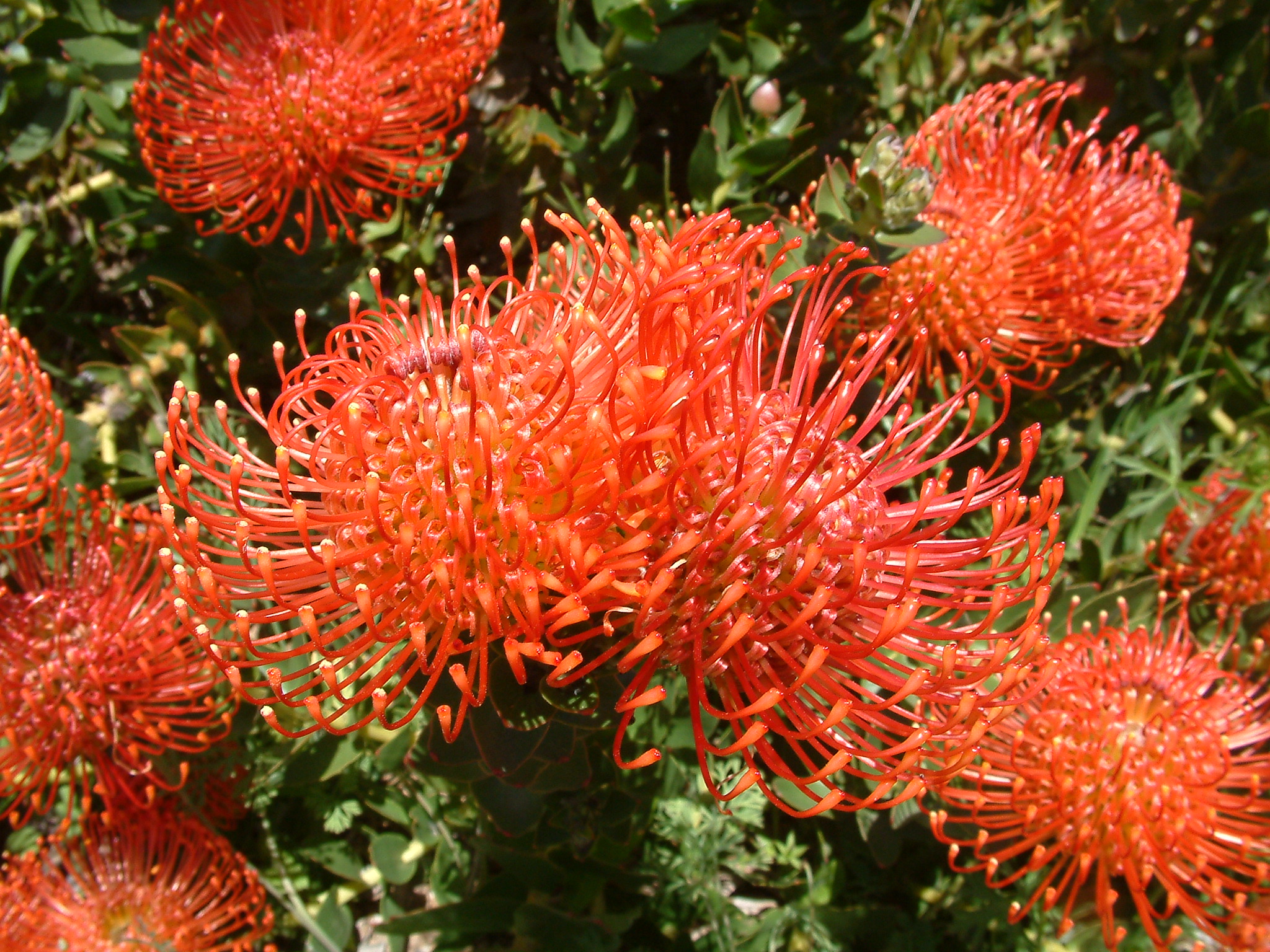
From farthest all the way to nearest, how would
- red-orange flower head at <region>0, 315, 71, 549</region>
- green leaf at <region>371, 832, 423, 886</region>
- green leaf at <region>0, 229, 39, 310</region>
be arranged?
green leaf at <region>0, 229, 39, 310</region>
green leaf at <region>371, 832, 423, 886</region>
red-orange flower head at <region>0, 315, 71, 549</region>

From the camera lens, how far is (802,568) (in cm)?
66

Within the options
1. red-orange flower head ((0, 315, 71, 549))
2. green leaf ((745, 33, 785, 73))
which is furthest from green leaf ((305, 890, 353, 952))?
green leaf ((745, 33, 785, 73))

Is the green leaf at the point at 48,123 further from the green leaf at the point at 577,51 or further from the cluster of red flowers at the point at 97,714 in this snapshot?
the green leaf at the point at 577,51

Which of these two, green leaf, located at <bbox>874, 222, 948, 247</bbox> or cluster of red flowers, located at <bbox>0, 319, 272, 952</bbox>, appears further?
cluster of red flowers, located at <bbox>0, 319, 272, 952</bbox>

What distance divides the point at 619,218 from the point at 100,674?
115 centimetres

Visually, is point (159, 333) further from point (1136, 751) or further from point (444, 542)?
point (1136, 751)

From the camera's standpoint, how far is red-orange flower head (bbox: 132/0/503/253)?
1.27m

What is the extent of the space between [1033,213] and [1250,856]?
107cm

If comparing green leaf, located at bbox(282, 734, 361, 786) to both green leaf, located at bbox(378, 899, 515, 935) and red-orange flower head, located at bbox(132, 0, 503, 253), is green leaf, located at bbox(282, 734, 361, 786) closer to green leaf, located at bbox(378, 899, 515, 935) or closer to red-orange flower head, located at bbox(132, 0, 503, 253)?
green leaf, located at bbox(378, 899, 515, 935)

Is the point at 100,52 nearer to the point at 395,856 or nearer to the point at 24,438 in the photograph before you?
the point at 24,438

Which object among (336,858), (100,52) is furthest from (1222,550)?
(100,52)

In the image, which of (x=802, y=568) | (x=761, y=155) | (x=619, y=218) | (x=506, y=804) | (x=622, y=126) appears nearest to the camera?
(x=802, y=568)

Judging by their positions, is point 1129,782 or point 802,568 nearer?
point 802,568

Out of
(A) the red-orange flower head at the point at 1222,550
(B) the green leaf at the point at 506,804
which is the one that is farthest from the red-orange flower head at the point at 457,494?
(A) the red-orange flower head at the point at 1222,550
